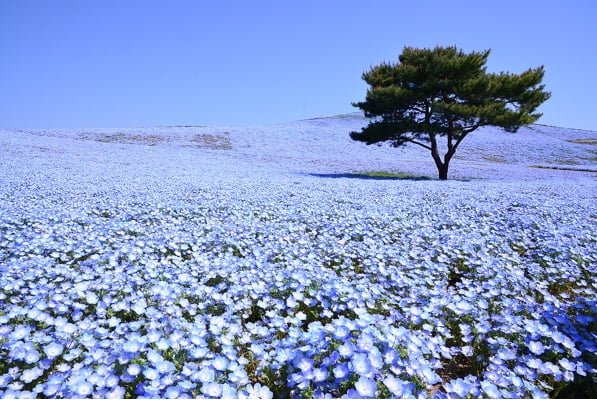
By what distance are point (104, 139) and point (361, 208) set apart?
1239 inches

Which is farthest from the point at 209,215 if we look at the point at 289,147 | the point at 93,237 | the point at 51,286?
the point at 289,147

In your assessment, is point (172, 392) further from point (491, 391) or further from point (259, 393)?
point (491, 391)

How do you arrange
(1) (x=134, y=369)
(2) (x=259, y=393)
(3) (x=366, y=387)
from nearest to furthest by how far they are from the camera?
(3) (x=366, y=387) < (2) (x=259, y=393) < (1) (x=134, y=369)

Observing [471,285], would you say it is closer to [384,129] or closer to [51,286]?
[51,286]

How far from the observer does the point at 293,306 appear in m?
3.10

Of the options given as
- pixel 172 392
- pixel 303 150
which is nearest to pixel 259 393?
pixel 172 392

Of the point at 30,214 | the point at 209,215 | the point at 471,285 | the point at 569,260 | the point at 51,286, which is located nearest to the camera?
the point at 51,286

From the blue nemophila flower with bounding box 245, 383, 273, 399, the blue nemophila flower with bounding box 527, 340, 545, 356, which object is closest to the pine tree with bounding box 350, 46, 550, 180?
the blue nemophila flower with bounding box 527, 340, 545, 356

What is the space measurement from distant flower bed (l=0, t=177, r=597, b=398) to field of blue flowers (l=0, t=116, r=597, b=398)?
16 millimetres

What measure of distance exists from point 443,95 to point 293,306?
1800cm

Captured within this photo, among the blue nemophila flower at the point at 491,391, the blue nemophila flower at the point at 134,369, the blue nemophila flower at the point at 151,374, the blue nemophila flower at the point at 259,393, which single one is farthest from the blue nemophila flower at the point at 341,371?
the blue nemophila flower at the point at 134,369

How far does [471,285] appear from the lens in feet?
12.8

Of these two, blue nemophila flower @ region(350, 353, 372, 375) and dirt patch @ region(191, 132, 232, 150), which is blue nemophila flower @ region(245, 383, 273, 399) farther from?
dirt patch @ region(191, 132, 232, 150)

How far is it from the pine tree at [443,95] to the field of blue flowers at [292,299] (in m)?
10.4
